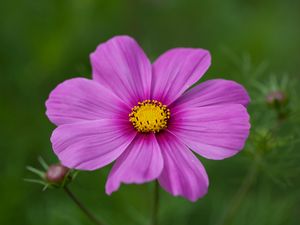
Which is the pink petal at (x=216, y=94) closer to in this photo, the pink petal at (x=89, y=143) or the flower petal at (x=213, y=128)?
the flower petal at (x=213, y=128)

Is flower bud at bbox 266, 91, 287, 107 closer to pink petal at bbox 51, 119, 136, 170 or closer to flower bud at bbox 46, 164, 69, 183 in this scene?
pink petal at bbox 51, 119, 136, 170

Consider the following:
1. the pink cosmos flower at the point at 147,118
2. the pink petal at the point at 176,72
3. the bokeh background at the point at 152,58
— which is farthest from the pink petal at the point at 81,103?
the bokeh background at the point at 152,58

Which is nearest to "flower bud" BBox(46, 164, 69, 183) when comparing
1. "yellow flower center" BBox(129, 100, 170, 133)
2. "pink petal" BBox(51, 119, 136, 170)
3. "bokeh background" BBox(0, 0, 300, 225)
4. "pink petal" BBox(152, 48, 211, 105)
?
"pink petal" BBox(51, 119, 136, 170)

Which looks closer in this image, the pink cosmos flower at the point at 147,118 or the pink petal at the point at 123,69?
the pink cosmos flower at the point at 147,118

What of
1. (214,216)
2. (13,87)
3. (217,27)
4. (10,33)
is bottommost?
(214,216)

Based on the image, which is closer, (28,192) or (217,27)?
(28,192)

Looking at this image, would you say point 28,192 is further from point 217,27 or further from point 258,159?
point 217,27

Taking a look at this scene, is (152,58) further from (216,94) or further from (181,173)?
(181,173)

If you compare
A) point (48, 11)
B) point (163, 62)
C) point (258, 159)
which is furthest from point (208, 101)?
point (48, 11)
